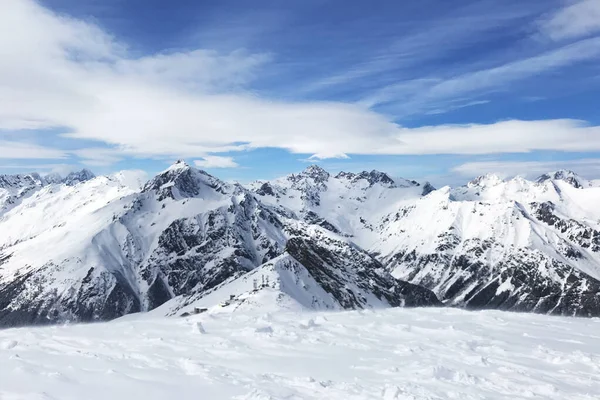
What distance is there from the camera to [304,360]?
22594mm

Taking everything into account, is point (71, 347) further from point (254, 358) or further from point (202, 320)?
point (202, 320)

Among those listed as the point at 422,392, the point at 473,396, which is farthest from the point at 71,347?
the point at 473,396

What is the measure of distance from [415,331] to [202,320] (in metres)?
15.2

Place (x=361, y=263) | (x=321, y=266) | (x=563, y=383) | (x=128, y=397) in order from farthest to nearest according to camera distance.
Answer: (x=361, y=263), (x=321, y=266), (x=563, y=383), (x=128, y=397)

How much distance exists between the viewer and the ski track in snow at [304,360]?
17.4 metres

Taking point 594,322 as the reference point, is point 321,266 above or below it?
below

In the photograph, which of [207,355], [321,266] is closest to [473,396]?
[207,355]

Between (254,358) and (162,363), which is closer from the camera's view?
(162,363)

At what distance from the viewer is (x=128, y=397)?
52.7ft

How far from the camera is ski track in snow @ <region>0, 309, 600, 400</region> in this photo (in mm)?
17375

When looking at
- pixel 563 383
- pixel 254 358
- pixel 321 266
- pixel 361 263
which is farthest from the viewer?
pixel 361 263

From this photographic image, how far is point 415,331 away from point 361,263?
165170mm

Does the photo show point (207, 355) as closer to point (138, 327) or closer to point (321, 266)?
point (138, 327)

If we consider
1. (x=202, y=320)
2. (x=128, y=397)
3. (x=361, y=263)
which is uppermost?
(x=128, y=397)
